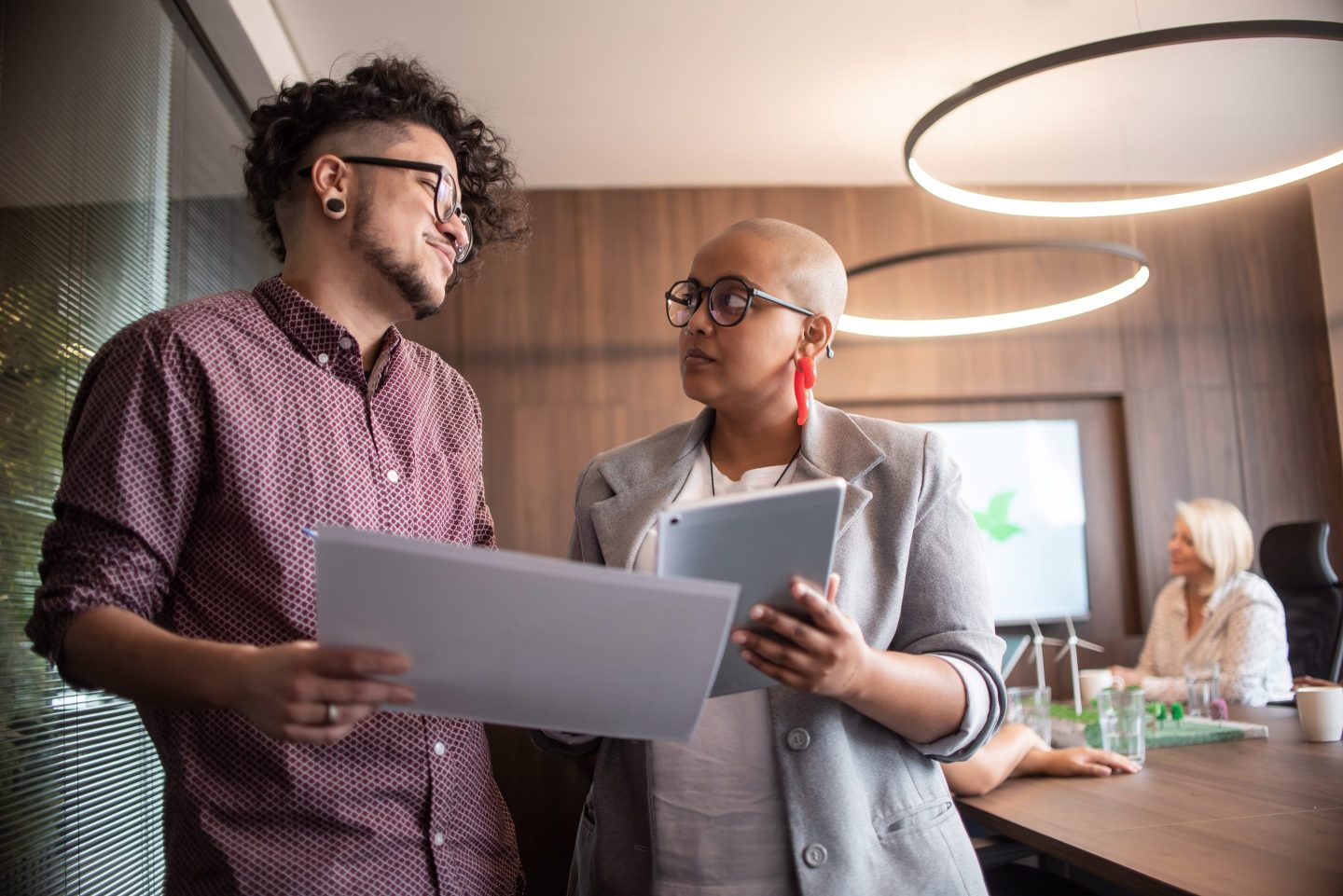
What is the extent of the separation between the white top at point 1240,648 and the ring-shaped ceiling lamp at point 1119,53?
157 cm

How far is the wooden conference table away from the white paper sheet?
897 millimetres

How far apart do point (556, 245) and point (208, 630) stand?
468cm

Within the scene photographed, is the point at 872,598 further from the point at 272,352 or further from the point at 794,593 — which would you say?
the point at 272,352

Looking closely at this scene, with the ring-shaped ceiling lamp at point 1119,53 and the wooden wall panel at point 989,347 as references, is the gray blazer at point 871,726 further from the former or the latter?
the wooden wall panel at point 989,347

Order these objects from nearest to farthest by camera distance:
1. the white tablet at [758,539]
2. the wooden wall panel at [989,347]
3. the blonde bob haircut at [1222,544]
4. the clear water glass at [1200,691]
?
the white tablet at [758,539], the clear water glass at [1200,691], the blonde bob haircut at [1222,544], the wooden wall panel at [989,347]

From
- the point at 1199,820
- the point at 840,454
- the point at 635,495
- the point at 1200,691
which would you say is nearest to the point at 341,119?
the point at 635,495

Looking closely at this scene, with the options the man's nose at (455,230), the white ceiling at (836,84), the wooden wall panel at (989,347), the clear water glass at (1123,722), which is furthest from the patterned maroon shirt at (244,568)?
the wooden wall panel at (989,347)

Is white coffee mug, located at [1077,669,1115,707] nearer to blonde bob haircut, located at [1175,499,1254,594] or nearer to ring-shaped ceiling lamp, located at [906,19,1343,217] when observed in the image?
blonde bob haircut, located at [1175,499,1254,594]

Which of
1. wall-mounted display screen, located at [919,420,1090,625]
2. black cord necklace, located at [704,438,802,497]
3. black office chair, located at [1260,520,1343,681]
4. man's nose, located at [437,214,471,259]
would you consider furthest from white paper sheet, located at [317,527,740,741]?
wall-mounted display screen, located at [919,420,1090,625]

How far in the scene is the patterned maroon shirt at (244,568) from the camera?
116 centimetres

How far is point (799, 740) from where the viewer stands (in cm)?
134

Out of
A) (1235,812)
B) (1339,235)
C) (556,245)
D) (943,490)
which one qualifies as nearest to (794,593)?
(943,490)

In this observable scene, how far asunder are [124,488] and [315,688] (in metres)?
0.38

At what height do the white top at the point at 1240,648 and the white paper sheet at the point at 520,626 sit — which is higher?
the white paper sheet at the point at 520,626
